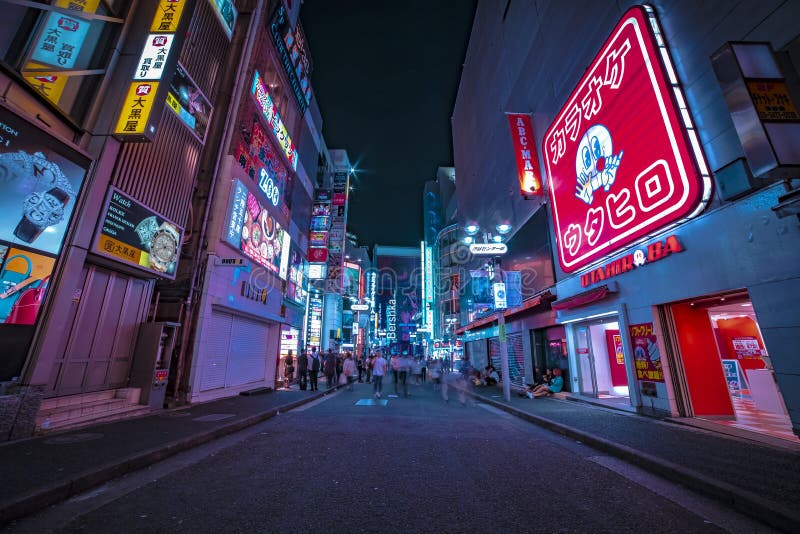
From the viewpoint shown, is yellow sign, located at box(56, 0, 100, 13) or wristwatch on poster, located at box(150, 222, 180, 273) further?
wristwatch on poster, located at box(150, 222, 180, 273)

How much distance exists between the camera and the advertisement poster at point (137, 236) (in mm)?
7887

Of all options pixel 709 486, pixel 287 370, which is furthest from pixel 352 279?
pixel 709 486

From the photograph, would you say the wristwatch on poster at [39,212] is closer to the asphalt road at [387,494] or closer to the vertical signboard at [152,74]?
the vertical signboard at [152,74]

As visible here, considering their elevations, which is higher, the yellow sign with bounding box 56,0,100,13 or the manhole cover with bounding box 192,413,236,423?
the yellow sign with bounding box 56,0,100,13

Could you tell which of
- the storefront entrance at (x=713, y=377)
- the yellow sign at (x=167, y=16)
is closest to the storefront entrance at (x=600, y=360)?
the storefront entrance at (x=713, y=377)

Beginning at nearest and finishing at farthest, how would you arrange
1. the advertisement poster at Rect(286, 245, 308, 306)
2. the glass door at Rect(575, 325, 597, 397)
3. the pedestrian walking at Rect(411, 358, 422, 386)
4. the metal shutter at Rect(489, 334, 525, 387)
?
the glass door at Rect(575, 325, 597, 397), the pedestrian walking at Rect(411, 358, 422, 386), the metal shutter at Rect(489, 334, 525, 387), the advertisement poster at Rect(286, 245, 308, 306)

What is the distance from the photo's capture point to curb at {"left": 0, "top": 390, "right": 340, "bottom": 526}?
3150mm

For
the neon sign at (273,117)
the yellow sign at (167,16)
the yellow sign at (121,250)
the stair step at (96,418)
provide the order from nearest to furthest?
the stair step at (96,418) → the yellow sign at (121,250) → the yellow sign at (167,16) → the neon sign at (273,117)

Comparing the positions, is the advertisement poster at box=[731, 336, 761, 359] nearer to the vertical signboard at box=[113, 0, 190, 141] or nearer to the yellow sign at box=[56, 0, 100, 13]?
the vertical signboard at box=[113, 0, 190, 141]

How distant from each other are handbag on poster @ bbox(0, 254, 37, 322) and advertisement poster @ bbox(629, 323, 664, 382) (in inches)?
550

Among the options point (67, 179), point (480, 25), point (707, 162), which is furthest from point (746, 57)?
point (480, 25)

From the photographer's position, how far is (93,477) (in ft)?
12.9

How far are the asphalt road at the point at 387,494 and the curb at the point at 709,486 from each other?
18cm

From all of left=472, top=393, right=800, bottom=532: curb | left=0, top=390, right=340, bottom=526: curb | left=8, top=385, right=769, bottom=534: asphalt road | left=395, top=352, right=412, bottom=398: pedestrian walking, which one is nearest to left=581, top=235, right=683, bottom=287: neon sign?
left=472, top=393, right=800, bottom=532: curb
